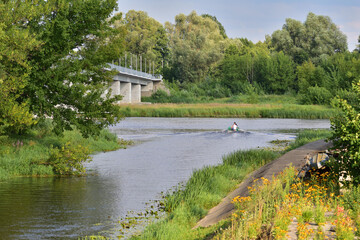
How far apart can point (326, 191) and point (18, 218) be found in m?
8.84

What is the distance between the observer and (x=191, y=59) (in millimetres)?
121312

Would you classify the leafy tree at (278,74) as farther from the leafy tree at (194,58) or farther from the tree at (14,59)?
the tree at (14,59)

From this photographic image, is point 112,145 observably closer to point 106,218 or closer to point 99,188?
point 99,188

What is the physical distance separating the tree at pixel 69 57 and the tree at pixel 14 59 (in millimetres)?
592

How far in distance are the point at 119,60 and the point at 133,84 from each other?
12.1 metres

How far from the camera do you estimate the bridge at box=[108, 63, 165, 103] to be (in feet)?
302

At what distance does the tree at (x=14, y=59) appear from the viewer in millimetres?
22062

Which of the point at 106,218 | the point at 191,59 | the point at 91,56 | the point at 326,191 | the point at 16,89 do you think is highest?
the point at 191,59

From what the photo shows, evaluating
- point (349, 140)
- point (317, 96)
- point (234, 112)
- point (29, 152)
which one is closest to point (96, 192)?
point (29, 152)

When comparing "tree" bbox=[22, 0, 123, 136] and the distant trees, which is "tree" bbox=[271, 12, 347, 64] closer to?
the distant trees

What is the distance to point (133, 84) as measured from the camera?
11012cm

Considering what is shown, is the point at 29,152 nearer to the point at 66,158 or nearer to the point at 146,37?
the point at 66,158

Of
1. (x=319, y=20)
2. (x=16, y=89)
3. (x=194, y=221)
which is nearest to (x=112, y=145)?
(x=16, y=89)

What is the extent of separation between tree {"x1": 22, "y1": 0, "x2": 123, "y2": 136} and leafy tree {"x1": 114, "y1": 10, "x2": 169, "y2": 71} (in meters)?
113
